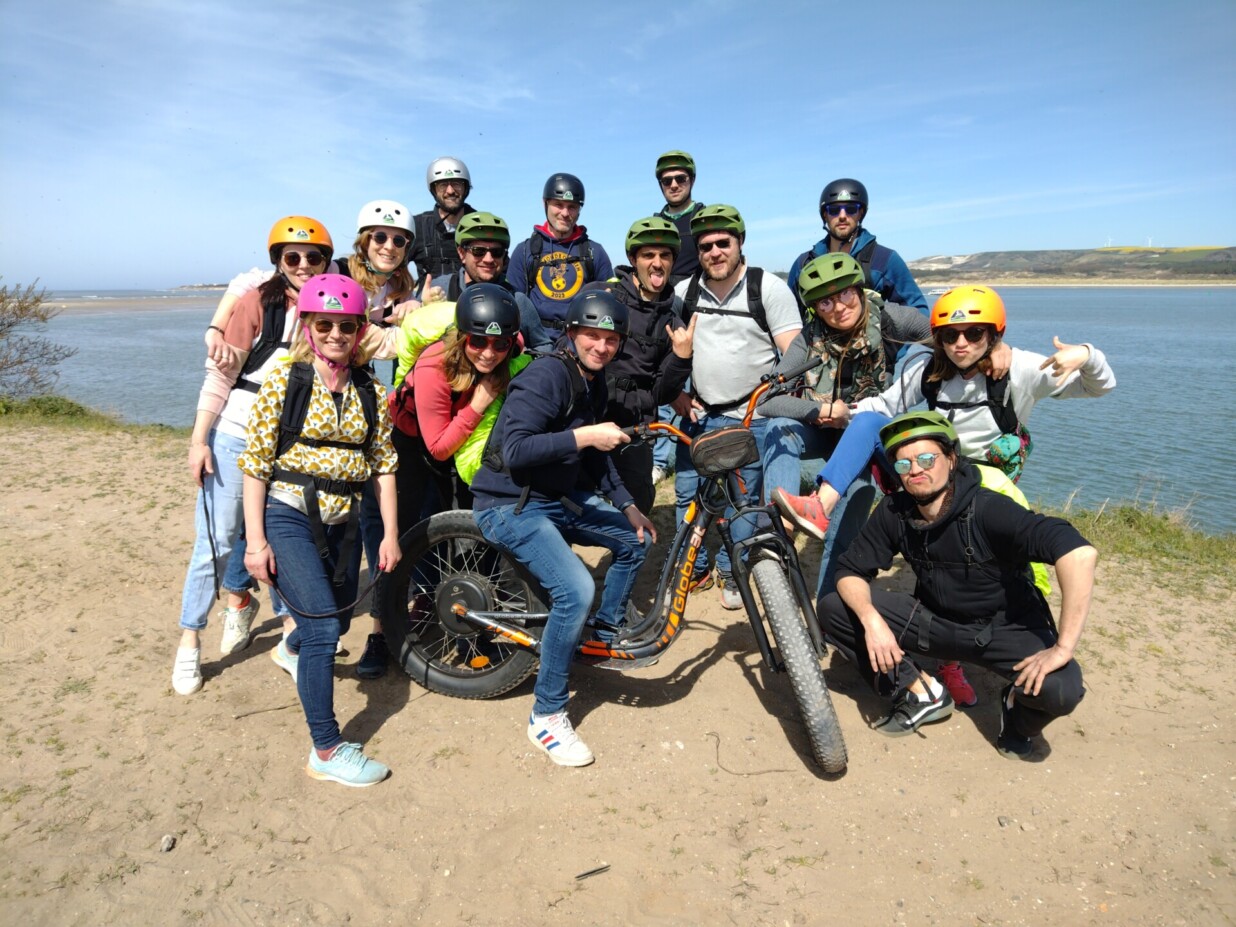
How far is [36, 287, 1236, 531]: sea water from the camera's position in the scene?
10672mm

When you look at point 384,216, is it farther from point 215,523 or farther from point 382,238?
point 215,523

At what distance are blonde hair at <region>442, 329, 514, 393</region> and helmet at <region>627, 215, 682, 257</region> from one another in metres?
1.28

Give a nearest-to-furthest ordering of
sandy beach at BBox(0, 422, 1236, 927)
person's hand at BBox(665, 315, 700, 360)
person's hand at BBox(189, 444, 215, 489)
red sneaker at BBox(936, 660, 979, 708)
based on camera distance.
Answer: sandy beach at BBox(0, 422, 1236, 927)
person's hand at BBox(189, 444, 215, 489)
red sneaker at BBox(936, 660, 979, 708)
person's hand at BBox(665, 315, 700, 360)

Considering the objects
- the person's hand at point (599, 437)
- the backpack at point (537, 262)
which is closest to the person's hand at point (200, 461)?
the person's hand at point (599, 437)

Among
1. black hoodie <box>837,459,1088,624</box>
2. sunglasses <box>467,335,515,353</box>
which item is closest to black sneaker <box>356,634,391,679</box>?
sunglasses <box>467,335,515,353</box>

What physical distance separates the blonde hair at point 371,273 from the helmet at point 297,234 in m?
0.32

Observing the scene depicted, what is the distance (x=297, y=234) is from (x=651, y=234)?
6.53 feet

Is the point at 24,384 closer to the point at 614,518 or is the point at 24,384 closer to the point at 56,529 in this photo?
the point at 56,529

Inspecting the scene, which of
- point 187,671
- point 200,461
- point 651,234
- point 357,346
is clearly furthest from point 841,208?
point 187,671

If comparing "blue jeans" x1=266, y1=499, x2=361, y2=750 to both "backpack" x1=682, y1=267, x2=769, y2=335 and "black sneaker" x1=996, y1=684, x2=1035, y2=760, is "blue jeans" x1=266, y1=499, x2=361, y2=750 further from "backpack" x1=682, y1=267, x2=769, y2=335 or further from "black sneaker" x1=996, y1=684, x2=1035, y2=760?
"black sneaker" x1=996, y1=684, x2=1035, y2=760

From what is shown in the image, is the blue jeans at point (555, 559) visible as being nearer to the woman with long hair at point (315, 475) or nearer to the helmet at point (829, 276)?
the woman with long hair at point (315, 475)

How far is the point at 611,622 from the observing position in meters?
4.05

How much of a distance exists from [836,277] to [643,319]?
1.16 m

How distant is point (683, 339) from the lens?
4.61m
